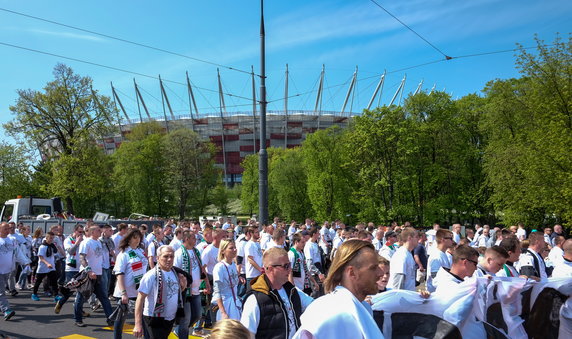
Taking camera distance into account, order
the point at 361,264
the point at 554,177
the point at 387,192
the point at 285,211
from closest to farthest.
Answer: the point at 361,264
the point at 554,177
the point at 387,192
the point at 285,211

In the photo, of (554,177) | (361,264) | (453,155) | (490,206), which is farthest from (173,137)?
(361,264)

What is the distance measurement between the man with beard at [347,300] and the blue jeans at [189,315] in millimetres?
4172

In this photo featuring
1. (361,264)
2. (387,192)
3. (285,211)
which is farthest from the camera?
(285,211)

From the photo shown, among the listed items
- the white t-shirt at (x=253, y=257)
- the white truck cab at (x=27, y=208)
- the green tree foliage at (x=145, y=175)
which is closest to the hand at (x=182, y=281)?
the white t-shirt at (x=253, y=257)

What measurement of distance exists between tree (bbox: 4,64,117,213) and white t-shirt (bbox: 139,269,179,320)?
106ft

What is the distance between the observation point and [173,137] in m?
52.7

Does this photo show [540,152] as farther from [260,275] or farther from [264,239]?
[260,275]


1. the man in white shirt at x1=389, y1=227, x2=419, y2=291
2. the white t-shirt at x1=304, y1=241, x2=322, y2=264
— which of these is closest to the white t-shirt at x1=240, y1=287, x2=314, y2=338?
the man in white shirt at x1=389, y1=227, x2=419, y2=291

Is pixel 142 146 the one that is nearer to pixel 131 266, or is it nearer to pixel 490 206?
pixel 490 206

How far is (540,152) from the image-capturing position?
2289cm

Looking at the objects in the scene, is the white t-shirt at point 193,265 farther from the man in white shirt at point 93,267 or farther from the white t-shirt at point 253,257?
the man in white shirt at point 93,267

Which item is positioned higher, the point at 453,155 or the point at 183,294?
the point at 453,155

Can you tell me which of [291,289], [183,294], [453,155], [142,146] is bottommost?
[183,294]

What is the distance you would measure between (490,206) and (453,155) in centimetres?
478
